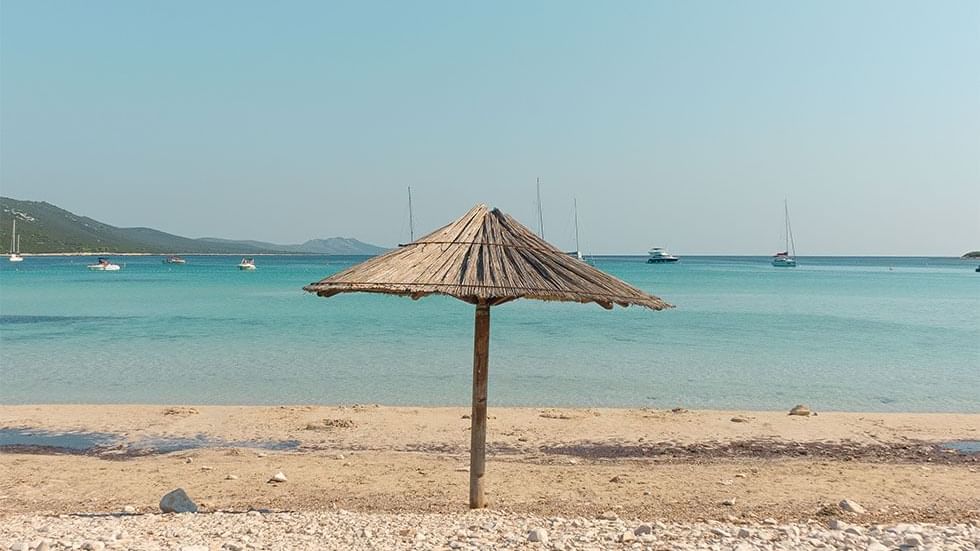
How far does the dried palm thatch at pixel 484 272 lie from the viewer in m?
5.46

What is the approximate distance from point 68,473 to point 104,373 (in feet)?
27.3

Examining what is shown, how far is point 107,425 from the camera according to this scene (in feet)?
34.7

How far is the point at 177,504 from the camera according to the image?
638 cm

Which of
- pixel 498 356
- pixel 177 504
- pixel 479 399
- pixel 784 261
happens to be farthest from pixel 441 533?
pixel 784 261

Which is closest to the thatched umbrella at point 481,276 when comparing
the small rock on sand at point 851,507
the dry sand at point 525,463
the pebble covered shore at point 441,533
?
the pebble covered shore at point 441,533

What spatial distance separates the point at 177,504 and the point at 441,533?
8.19 feet

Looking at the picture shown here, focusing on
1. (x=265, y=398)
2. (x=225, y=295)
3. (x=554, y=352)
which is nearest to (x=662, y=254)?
(x=225, y=295)

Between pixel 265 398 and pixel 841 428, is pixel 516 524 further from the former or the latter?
pixel 265 398

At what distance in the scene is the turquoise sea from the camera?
13.8 m

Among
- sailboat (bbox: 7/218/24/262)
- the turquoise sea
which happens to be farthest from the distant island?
the turquoise sea

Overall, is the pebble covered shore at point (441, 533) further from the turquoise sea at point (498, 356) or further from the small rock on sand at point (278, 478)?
the turquoise sea at point (498, 356)

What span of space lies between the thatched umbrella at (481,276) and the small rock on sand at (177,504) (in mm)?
2284

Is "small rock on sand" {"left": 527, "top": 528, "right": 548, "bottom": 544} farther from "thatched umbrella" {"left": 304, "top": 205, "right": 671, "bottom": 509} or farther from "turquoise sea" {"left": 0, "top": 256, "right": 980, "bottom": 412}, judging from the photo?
"turquoise sea" {"left": 0, "top": 256, "right": 980, "bottom": 412}

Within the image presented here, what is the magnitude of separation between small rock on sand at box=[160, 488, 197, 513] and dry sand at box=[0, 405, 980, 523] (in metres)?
0.28
